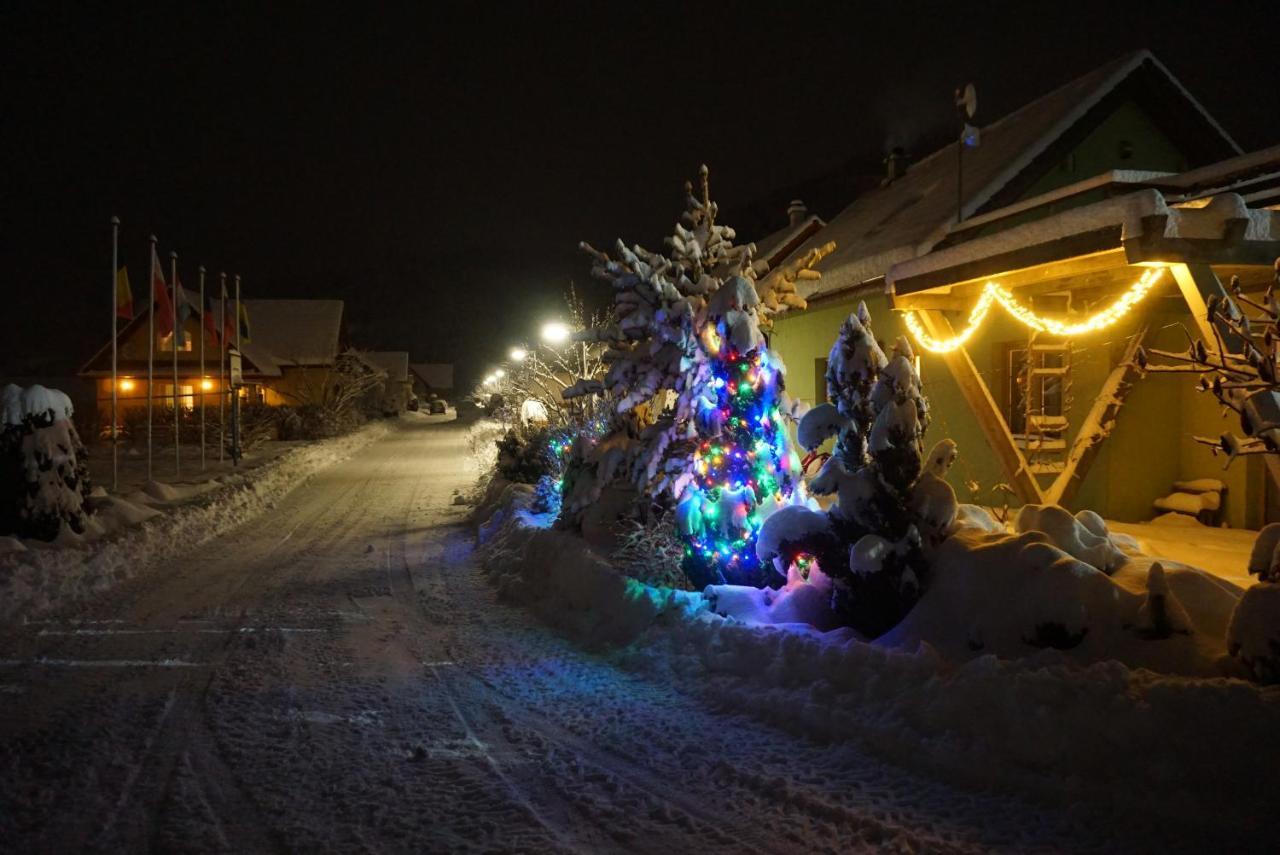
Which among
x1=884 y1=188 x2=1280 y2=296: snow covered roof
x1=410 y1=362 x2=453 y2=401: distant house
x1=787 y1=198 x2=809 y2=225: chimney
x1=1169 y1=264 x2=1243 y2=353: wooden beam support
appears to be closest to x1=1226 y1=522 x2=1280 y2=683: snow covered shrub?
x1=1169 y1=264 x2=1243 y2=353: wooden beam support

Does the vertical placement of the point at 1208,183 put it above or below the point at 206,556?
above

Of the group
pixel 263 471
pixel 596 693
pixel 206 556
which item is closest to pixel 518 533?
pixel 206 556

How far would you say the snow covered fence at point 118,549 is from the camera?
861 centimetres

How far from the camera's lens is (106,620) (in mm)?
8023

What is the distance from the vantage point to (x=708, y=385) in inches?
298

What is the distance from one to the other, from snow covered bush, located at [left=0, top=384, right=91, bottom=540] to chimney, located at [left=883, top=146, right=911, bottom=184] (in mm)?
16823

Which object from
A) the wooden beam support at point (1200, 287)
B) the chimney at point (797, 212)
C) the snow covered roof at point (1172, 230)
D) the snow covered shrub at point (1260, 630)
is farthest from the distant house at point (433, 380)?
the snow covered shrub at point (1260, 630)

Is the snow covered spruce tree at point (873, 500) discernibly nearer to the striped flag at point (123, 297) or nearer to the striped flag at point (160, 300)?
the striped flag at point (123, 297)

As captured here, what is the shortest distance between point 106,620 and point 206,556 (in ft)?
10.9

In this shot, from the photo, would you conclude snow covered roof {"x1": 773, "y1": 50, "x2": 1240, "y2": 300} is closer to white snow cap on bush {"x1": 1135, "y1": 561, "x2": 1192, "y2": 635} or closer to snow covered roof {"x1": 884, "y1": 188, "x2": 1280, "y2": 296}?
snow covered roof {"x1": 884, "y1": 188, "x2": 1280, "y2": 296}

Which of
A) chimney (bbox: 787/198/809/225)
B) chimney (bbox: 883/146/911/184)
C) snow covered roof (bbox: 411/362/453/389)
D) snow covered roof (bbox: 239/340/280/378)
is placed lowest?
snow covered roof (bbox: 239/340/280/378)

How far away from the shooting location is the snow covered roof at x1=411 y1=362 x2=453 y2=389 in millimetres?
112750

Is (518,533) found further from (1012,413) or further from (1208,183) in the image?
(1208,183)

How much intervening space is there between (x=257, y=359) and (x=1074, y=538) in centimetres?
4256
